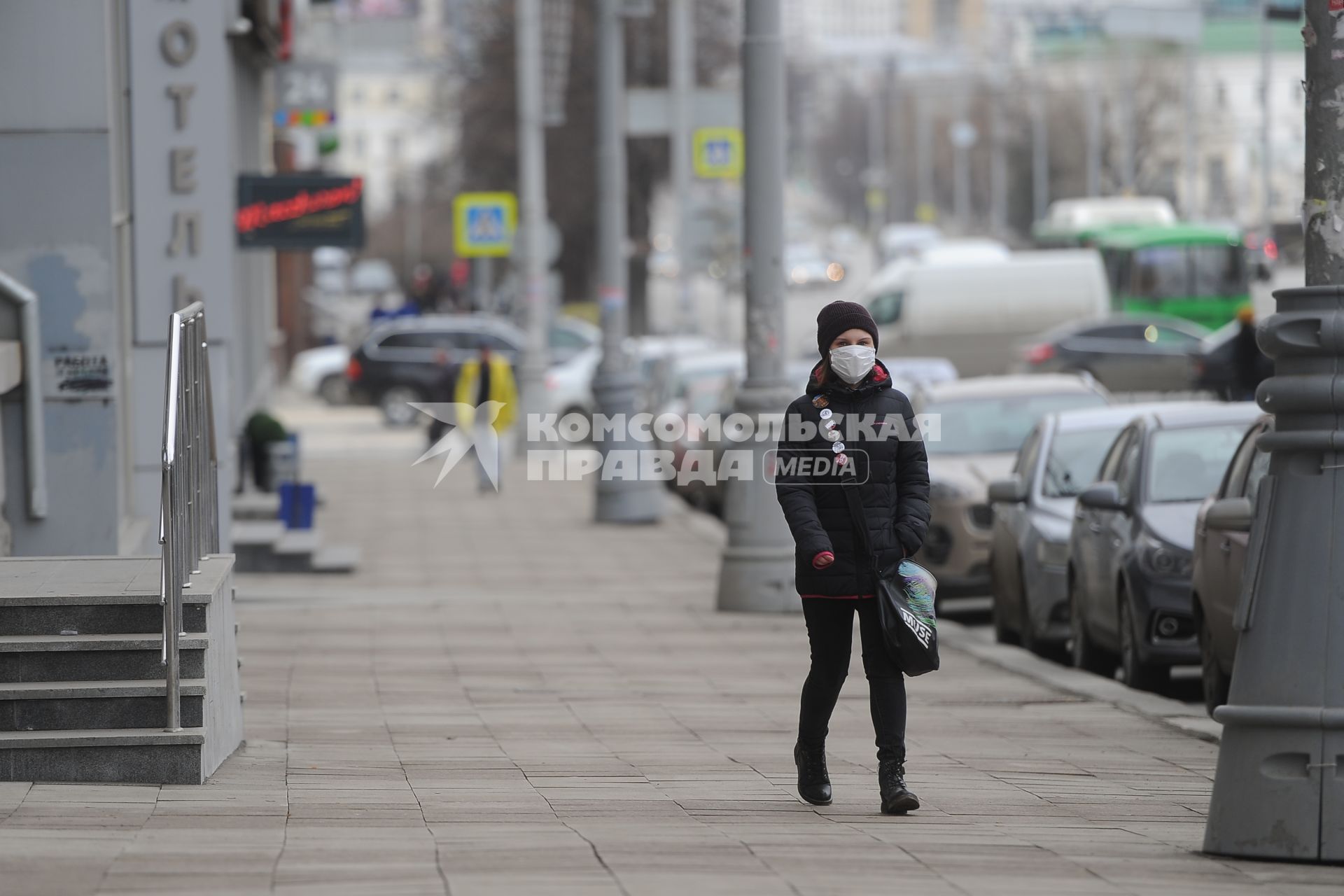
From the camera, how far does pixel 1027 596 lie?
13641 mm

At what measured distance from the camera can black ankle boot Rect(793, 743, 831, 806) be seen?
7.58m

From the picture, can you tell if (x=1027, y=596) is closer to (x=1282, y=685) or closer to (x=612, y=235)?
(x=1282, y=685)

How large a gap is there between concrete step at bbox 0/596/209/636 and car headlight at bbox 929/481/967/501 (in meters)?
8.52

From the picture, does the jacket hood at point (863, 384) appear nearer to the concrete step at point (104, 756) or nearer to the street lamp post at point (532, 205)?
the concrete step at point (104, 756)

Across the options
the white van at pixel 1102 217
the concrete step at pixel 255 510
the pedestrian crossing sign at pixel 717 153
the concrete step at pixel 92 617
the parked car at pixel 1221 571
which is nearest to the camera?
the concrete step at pixel 92 617

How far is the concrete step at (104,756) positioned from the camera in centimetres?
760

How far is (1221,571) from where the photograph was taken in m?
10.3

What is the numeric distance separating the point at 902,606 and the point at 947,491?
8.57 m

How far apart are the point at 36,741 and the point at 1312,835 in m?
4.13

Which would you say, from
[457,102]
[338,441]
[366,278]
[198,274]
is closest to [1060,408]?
[198,274]

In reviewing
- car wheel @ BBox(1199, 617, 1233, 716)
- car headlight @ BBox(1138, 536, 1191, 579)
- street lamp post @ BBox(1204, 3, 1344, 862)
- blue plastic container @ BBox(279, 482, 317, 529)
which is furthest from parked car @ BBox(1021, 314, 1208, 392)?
street lamp post @ BBox(1204, 3, 1344, 862)

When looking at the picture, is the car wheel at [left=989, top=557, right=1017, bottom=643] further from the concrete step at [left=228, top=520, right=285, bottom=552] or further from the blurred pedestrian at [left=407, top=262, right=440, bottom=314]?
the blurred pedestrian at [left=407, top=262, right=440, bottom=314]

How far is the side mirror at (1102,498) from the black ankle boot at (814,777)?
4.45 metres

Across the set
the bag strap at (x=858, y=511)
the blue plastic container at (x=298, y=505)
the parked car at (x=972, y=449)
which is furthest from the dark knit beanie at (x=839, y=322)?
the blue plastic container at (x=298, y=505)
